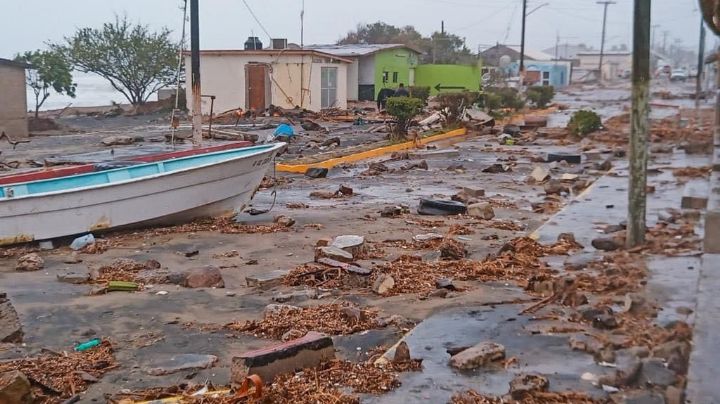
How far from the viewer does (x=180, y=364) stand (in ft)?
17.8

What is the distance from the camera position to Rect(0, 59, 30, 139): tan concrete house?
2683cm

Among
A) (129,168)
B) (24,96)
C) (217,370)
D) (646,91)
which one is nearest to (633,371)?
(217,370)

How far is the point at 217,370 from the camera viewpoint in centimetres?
532

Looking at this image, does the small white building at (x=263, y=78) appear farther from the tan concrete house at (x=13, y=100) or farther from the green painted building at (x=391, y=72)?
the tan concrete house at (x=13, y=100)

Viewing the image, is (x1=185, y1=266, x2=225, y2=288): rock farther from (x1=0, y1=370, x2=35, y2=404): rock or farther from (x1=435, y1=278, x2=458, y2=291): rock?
(x1=0, y1=370, x2=35, y2=404): rock

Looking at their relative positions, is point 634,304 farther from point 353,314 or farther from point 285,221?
point 285,221

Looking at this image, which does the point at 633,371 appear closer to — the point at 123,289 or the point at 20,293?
the point at 123,289

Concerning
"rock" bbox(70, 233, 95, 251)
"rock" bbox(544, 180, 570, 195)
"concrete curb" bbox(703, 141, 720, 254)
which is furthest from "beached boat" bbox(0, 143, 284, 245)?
"concrete curb" bbox(703, 141, 720, 254)

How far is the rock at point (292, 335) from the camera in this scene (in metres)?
5.86

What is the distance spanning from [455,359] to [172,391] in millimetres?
1700

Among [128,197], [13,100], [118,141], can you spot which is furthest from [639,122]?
[13,100]

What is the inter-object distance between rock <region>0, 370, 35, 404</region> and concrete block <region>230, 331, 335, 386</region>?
1.12 meters

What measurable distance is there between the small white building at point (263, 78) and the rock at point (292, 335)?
30297mm

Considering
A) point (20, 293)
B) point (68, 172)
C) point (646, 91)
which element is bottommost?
point (20, 293)
